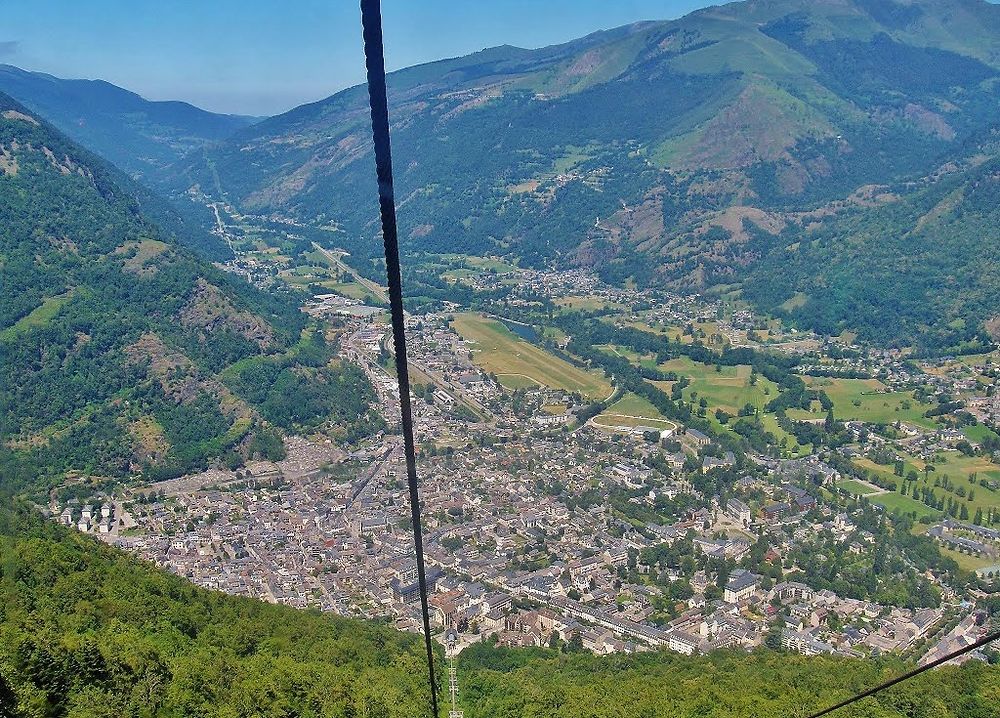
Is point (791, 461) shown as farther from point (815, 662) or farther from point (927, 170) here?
point (927, 170)

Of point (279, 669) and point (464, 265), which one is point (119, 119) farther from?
point (279, 669)

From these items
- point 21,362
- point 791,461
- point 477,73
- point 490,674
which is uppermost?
point 477,73

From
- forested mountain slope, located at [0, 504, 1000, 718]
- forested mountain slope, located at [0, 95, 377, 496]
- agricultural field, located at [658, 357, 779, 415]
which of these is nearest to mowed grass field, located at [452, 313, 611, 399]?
agricultural field, located at [658, 357, 779, 415]

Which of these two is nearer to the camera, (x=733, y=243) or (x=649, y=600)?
(x=649, y=600)

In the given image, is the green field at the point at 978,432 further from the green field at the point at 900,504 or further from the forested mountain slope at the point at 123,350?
the forested mountain slope at the point at 123,350

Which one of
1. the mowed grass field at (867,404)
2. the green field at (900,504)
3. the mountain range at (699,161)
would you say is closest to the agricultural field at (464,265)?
the mountain range at (699,161)

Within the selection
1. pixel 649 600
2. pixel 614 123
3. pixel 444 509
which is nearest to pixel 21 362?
pixel 444 509

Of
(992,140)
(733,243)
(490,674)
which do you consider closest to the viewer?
(490,674)

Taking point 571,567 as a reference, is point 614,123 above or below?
above

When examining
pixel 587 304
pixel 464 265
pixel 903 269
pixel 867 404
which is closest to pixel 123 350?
pixel 867 404
